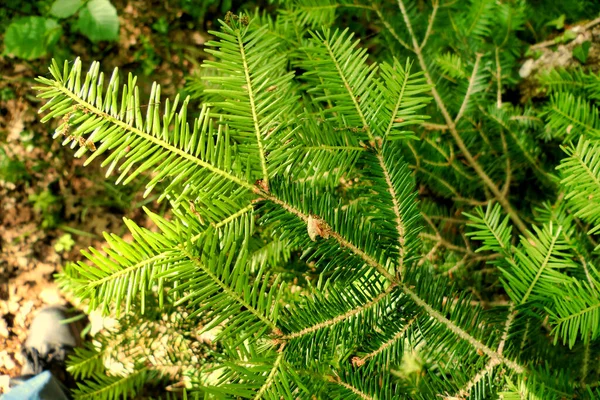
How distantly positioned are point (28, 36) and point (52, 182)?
690mm

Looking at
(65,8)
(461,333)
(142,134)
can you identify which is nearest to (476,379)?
(461,333)

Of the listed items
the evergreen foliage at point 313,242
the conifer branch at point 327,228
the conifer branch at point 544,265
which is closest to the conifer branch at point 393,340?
the evergreen foliage at point 313,242

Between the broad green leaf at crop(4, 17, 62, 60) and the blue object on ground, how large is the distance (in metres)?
1.40

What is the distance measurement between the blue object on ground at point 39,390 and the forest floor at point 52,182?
42 cm

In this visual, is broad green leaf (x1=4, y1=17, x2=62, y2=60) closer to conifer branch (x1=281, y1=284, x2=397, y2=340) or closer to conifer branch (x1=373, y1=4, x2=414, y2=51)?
conifer branch (x1=373, y1=4, x2=414, y2=51)

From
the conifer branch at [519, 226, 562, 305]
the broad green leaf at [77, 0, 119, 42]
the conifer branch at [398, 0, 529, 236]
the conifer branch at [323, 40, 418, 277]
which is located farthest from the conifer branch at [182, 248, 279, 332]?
the broad green leaf at [77, 0, 119, 42]

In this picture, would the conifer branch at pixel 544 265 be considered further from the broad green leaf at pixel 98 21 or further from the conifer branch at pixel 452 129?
the broad green leaf at pixel 98 21

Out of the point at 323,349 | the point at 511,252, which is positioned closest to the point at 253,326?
the point at 323,349

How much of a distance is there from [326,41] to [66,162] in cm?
189

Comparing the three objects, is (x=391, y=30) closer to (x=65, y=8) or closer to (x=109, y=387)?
(x=109, y=387)

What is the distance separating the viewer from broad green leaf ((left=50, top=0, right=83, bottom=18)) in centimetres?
187

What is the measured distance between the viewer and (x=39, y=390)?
1.67m

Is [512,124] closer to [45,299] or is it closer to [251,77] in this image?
[251,77]

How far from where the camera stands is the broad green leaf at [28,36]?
1854mm
